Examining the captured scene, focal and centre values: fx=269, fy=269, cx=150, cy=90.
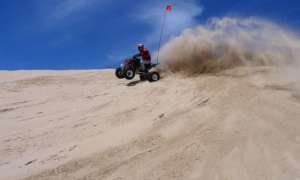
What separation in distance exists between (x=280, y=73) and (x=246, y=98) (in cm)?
221

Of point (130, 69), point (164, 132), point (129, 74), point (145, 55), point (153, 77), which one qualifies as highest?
point (145, 55)

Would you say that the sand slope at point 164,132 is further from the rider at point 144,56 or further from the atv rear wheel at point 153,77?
the rider at point 144,56

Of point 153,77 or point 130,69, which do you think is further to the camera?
point 130,69

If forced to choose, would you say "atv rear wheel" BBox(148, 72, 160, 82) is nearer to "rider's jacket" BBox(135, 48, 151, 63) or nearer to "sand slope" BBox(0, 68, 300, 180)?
"rider's jacket" BBox(135, 48, 151, 63)

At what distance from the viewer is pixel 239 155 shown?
13.8 ft

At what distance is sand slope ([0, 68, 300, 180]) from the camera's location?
4.04 meters

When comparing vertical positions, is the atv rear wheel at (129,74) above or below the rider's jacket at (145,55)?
below

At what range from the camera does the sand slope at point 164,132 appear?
4043mm

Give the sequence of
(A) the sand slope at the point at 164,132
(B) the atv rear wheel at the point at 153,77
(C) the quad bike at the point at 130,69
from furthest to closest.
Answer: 1. (C) the quad bike at the point at 130,69
2. (B) the atv rear wheel at the point at 153,77
3. (A) the sand slope at the point at 164,132

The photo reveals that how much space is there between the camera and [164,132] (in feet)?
17.1

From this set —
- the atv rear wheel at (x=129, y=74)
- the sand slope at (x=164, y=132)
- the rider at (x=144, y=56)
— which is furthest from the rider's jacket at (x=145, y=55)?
the sand slope at (x=164, y=132)

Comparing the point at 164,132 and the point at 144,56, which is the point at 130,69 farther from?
the point at 164,132

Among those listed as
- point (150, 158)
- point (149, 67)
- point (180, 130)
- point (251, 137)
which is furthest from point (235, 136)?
point (149, 67)

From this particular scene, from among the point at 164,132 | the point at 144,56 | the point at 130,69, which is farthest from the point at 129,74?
the point at 164,132
